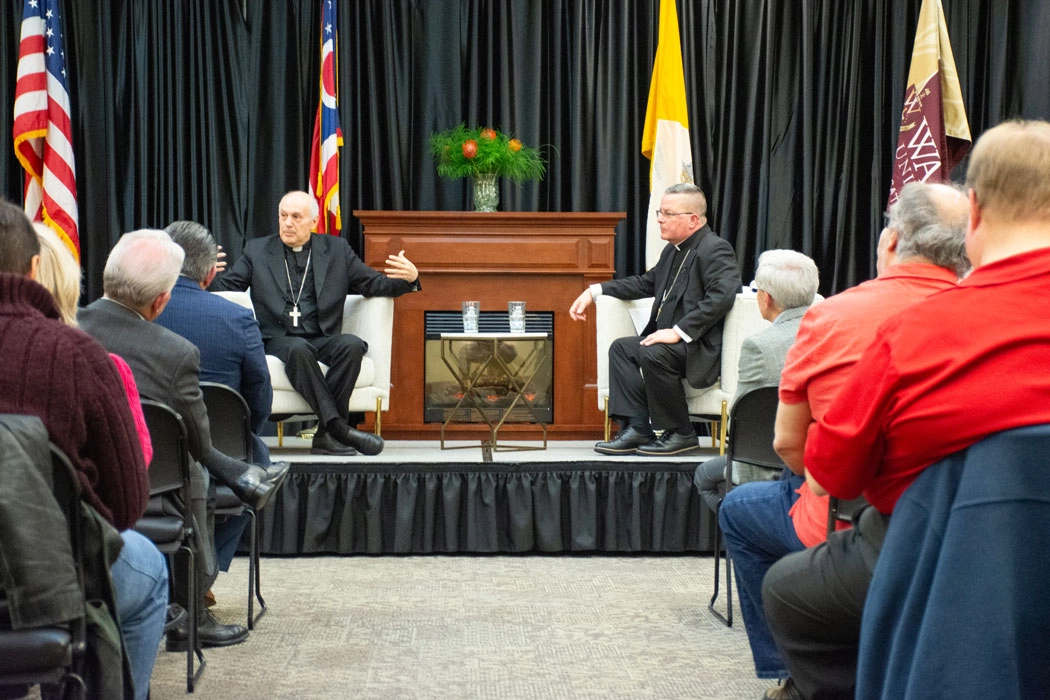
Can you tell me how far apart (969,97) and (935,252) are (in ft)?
18.7

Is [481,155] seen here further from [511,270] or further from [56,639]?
[56,639]

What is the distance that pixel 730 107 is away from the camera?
7.12 meters

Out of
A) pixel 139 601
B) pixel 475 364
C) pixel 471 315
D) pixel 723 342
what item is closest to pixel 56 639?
pixel 139 601

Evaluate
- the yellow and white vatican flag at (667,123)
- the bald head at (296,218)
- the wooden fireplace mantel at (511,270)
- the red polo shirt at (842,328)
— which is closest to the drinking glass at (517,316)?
the wooden fireplace mantel at (511,270)

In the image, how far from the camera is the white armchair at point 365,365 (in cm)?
501

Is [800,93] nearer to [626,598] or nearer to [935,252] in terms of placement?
[626,598]

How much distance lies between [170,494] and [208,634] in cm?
66

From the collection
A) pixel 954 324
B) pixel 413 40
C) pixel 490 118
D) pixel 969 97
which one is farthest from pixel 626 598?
pixel 969 97

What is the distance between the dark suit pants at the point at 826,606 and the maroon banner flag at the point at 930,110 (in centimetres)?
505

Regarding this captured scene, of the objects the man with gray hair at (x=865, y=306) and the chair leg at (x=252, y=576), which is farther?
the chair leg at (x=252, y=576)

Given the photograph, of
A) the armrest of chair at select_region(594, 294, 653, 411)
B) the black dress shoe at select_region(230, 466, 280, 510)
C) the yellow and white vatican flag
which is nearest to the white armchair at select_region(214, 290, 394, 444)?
the armrest of chair at select_region(594, 294, 653, 411)

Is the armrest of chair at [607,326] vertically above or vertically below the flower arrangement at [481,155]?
below

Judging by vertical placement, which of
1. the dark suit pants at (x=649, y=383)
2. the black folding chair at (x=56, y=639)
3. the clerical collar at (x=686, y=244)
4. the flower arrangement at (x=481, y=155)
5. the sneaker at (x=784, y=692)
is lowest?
the sneaker at (x=784, y=692)

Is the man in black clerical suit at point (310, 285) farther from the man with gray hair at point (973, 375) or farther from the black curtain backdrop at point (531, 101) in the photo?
the man with gray hair at point (973, 375)
